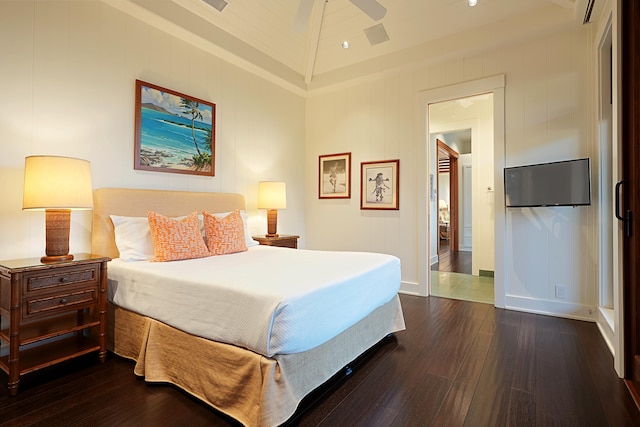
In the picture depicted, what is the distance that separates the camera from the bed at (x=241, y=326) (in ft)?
4.92

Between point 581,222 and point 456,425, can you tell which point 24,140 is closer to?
point 456,425

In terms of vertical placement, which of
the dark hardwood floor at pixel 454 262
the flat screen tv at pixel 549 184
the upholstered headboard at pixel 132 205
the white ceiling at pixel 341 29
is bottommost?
the dark hardwood floor at pixel 454 262

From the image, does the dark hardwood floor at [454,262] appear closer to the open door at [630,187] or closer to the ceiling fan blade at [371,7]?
the open door at [630,187]

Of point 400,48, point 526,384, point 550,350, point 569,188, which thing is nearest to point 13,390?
point 526,384

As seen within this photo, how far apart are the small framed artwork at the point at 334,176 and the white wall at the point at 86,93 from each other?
4.61 ft

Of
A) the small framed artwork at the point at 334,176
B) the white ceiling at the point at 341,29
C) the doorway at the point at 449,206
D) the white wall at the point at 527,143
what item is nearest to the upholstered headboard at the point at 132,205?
the white ceiling at the point at 341,29

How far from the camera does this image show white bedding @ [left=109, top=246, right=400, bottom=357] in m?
1.51

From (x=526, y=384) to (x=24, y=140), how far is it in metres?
3.83

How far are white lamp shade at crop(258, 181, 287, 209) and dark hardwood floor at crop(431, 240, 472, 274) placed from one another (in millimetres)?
3354

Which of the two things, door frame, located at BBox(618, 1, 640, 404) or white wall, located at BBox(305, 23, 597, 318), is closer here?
door frame, located at BBox(618, 1, 640, 404)

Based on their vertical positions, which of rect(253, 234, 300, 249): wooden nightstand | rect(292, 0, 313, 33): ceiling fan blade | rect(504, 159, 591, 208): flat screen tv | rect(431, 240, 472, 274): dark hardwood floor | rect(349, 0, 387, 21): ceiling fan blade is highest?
rect(292, 0, 313, 33): ceiling fan blade

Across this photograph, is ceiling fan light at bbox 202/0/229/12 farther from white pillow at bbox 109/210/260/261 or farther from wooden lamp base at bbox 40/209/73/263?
wooden lamp base at bbox 40/209/73/263

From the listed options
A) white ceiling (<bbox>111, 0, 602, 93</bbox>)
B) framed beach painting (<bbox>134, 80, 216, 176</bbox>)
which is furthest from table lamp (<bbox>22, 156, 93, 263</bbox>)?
white ceiling (<bbox>111, 0, 602, 93</bbox>)

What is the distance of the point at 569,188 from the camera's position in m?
2.99
